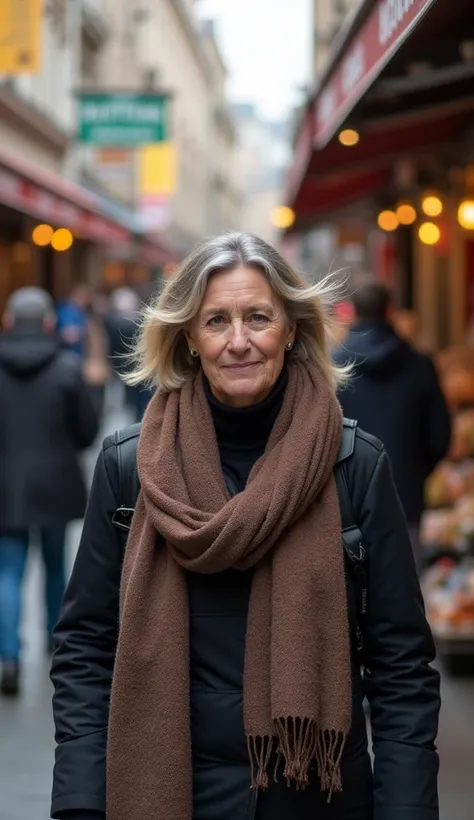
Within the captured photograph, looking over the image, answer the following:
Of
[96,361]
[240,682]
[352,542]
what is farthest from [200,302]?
[96,361]

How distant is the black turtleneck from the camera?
284 cm

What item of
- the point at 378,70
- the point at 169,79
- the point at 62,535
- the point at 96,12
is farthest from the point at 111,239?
the point at 169,79

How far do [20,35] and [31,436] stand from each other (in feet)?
11.1

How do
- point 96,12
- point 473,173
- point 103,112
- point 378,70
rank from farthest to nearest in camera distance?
point 96,12 < point 103,112 < point 473,173 < point 378,70

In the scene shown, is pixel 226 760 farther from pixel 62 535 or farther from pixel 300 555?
pixel 62 535

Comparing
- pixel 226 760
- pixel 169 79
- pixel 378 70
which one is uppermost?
pixel 169 79

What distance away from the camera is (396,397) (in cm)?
650

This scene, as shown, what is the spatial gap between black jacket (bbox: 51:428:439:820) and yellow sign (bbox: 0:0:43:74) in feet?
23.7

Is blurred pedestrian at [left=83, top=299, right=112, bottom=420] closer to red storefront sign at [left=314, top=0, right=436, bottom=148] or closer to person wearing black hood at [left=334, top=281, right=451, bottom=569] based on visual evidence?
red storefront sign at [left=314, top=0, right=436, bottom=148]

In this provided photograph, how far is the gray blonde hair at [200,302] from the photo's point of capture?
2840mm

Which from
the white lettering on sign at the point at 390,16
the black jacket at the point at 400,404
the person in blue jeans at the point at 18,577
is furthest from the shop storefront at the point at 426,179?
the person in blue jeans at the point at 18,577

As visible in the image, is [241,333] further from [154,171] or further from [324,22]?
[154,171]

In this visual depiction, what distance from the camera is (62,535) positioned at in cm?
764

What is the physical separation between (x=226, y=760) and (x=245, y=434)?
0.61 metres
